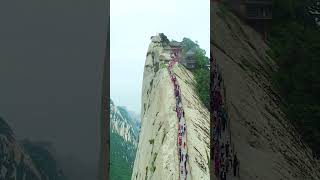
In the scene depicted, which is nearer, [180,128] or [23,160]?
[23,160]

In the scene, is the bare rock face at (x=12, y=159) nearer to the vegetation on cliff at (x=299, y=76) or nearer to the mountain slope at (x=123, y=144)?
the vegetation on cliff at (x=299, y=76)

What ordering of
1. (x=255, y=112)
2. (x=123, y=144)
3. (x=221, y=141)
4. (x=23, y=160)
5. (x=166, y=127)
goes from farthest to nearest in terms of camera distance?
(x=123, y=144) → (x=166, y=127) → (x=221, y=141) → (x=255, y=112) → (x=23, y=160)

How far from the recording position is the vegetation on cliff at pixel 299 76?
9.22 metres

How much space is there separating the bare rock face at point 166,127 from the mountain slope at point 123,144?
4.20 feet

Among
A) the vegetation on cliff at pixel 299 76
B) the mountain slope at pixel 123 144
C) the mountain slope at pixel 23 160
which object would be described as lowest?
the mountain slope at pixel 123 144

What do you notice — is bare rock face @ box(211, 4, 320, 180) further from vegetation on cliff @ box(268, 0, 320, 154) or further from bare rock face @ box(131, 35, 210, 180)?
bare rock face @ box(131, 35, 210, 180)

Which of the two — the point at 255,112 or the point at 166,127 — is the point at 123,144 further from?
the point at 255,112

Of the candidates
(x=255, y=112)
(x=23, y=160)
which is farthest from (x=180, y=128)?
(x=23, y=160)

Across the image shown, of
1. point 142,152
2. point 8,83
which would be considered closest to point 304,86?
point 8,83

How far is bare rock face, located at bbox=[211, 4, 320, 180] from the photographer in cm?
897

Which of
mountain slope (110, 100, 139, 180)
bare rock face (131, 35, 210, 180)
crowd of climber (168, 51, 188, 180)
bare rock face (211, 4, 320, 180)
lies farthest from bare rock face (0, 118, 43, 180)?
mountain slope (110, 100, 139, 180)

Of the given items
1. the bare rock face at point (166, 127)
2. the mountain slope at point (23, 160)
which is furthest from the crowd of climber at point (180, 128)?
the mountain slope at point (23, 160)

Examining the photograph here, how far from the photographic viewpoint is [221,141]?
370 inches

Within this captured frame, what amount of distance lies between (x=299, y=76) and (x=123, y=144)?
23.7m
